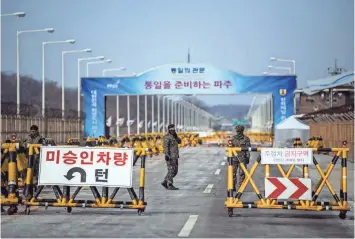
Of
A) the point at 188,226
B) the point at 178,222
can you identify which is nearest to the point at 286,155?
the point at 178,222

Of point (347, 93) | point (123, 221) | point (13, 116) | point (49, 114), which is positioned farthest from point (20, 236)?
point (347, 93)

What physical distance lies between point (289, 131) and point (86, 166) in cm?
3939

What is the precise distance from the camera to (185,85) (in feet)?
176

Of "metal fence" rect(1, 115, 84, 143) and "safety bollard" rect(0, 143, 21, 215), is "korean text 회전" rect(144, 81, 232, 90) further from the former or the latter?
"safety bollard" rect(0, 143, 21, 215)

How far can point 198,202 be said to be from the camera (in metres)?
18.5

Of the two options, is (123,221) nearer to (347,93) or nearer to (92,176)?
(92,176)

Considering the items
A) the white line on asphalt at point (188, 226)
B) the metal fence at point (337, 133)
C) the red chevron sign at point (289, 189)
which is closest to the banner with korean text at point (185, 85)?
the metal fence at point (337, 133)

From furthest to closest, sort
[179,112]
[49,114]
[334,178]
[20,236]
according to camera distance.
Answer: [179,112]
[49,114]
[334,178]
[20,236]

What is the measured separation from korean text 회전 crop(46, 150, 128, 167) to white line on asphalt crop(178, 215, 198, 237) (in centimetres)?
172

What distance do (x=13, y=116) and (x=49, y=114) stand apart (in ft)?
32.5

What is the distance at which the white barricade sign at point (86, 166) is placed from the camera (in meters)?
15.5

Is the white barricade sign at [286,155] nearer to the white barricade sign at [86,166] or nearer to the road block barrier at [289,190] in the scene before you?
the road block barrier at [289,190]

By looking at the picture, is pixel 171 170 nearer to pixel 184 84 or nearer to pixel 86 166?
pixel 86 166

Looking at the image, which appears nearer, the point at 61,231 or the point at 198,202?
the point at 61,231
